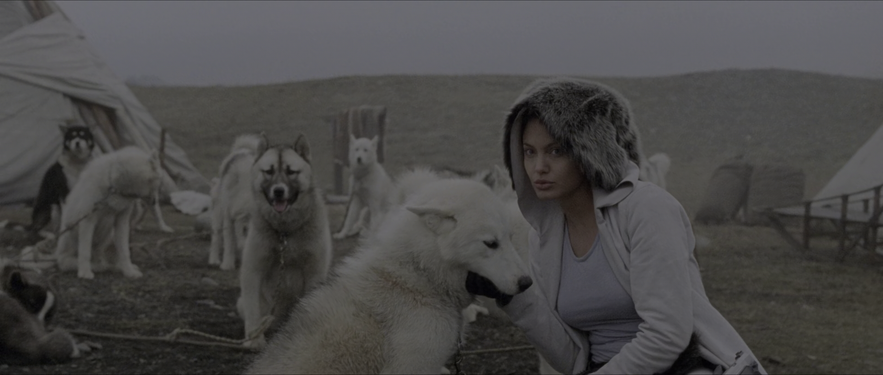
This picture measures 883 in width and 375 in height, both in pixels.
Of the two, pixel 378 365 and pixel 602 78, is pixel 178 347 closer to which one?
pixel 378 365

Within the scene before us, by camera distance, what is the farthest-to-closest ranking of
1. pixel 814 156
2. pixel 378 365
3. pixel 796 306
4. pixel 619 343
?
pixel 814 156 < pixel 796 306 < pixel 378 365 < pixel 619 343

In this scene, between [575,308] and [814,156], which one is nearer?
[575,308]

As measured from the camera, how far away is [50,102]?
29.2 ft

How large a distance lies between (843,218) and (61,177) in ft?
23.1

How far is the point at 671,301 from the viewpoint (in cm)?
239

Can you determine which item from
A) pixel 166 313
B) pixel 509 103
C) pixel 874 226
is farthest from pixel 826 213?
pixel 166 313

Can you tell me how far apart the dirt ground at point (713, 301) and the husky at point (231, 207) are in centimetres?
21

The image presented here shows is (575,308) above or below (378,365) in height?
above

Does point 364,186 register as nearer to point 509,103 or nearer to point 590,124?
point 509,103

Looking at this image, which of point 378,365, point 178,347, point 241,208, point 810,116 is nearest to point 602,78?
point 810,116

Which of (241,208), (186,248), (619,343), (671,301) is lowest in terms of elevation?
(186,248)

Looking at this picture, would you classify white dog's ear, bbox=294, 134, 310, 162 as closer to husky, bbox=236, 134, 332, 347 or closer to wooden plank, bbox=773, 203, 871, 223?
husky, bbox=236, 134, 332, 347

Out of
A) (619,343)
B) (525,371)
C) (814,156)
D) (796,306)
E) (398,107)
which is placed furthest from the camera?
(398,107)

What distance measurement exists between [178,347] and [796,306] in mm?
4478
